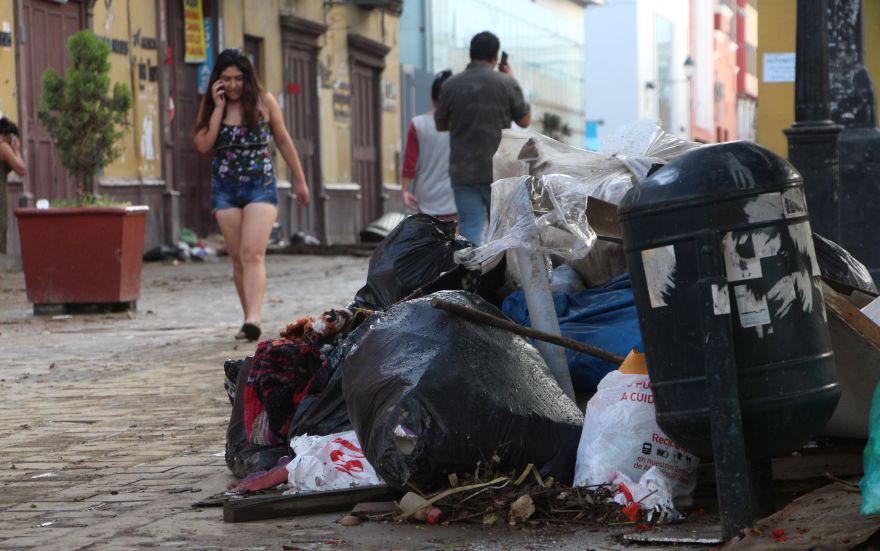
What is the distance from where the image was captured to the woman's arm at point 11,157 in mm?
14547

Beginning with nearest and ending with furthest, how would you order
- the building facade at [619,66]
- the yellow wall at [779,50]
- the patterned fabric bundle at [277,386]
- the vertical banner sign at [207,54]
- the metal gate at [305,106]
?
the patterned fabric bundle at [277,386], the yellow wall at [779,50], the vertical banner sign at [207,54], the metal gate at [305,106], the building facade at [619,66]

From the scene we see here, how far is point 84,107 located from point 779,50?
9.30m

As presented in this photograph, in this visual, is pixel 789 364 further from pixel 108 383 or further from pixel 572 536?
pixel 108 383

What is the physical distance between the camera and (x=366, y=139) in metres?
28.5

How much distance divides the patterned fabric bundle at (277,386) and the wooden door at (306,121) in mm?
19262

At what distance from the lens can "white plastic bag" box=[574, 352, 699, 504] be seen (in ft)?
13.5

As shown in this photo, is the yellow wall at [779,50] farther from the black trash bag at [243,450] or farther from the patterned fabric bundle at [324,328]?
the black trash bag at [243,450]

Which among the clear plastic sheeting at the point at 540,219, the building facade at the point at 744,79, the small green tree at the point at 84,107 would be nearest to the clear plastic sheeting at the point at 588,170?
the clear plastic sheeting at the point at 540,219

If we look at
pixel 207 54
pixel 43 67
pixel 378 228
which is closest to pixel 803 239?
pixel 43 67

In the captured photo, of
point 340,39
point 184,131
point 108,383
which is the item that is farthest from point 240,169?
point 340,39

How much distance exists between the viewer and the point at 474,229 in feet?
34.4

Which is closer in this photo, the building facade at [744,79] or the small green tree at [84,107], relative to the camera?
the small green tree at [84,107]

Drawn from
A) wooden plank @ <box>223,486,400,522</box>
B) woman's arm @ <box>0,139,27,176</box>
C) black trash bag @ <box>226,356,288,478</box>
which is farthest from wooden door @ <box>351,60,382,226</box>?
wooden plank @ <box>223,486,400,522</box>

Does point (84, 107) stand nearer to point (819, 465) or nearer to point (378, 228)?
point (819, 465)
